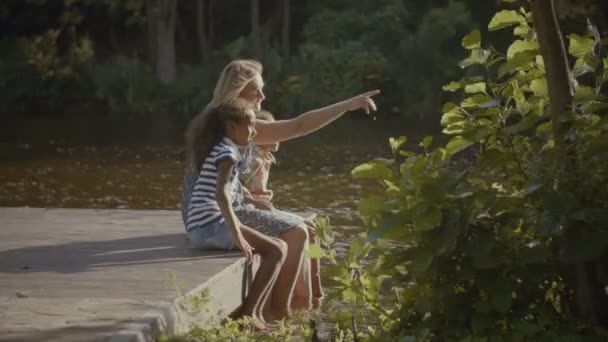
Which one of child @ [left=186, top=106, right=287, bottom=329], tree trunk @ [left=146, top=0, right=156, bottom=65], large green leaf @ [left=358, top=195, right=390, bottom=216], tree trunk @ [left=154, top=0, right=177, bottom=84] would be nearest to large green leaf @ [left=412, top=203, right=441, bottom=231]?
large green leaf @ [left=358, top=195, right=390, bottom=216]

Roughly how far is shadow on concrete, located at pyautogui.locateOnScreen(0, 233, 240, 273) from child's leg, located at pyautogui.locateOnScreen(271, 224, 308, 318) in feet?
1.03

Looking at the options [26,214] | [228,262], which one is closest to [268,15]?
[26,214]

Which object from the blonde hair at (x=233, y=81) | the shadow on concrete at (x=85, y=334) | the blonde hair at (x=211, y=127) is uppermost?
the blonde hair at (x=233, y=81)

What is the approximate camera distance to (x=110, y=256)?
6.86 meters

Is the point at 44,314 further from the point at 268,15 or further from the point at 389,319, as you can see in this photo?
the point at 268,15

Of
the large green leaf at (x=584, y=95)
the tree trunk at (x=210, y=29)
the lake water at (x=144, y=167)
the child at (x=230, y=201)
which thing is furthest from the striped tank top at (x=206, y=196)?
the tree trunk at (x=210, y=29)

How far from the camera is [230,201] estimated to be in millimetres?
6453

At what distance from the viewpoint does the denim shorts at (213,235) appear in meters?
6.79

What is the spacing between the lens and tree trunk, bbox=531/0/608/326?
4.90 metres

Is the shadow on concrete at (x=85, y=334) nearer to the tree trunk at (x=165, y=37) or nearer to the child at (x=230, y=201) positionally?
the child at (x=230, y=201)

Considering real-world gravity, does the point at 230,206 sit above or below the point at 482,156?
below

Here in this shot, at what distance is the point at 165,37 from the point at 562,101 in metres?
26.9

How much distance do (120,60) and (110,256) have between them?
2433 centimetres

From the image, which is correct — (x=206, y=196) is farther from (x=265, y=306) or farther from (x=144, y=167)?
(x=144, y=167)
